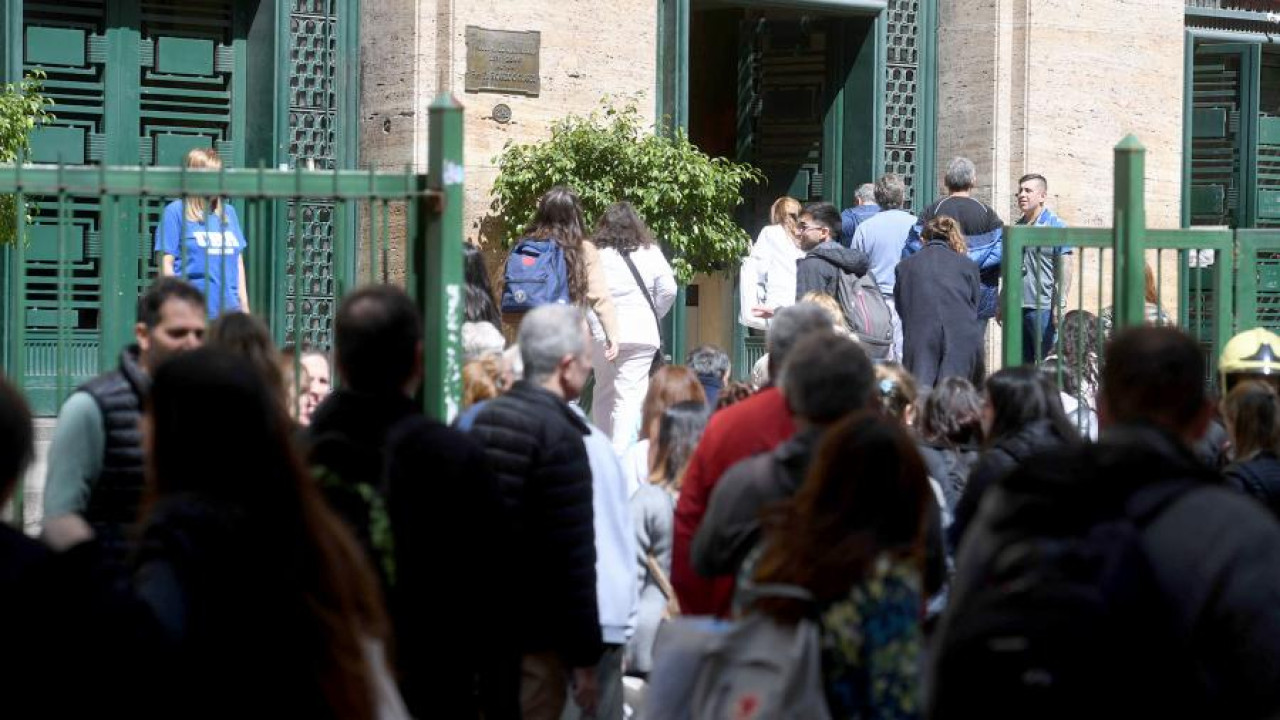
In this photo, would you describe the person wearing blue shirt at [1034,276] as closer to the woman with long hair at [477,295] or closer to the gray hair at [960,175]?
the gray hair at [960,175]

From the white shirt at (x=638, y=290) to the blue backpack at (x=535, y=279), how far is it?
0.51m

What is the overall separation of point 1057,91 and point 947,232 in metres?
3.80

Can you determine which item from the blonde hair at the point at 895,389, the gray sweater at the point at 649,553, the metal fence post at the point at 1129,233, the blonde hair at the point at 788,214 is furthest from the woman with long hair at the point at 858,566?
the blonde hair at the point at 788,214

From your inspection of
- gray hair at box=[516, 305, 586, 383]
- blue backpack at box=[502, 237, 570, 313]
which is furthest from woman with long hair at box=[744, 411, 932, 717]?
blue backpack at box=[502, 237, 570, 313]

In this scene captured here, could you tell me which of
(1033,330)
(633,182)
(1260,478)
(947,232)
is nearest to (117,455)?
(1260,478)

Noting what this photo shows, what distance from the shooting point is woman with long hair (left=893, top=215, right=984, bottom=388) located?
11.2 meters

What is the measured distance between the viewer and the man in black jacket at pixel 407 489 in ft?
15.9

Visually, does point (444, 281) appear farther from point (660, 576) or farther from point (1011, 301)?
point (1011, 301)

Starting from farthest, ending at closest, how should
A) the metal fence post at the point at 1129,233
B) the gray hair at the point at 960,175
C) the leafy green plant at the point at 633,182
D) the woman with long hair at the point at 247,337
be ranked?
1. the gray hair at the point at 960,175
2. the leafy green plant at the point at 633,182
3. the metal fence post at the point at 1129,233
4. the woman with long hair at the point at 247,337

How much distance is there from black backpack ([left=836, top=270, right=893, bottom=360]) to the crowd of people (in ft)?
11.0

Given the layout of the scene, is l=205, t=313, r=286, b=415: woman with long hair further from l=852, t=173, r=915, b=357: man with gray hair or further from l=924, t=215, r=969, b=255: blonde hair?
l=852, t=173, r=915, b=357: man with gray hair

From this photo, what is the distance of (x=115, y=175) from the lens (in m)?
5.84

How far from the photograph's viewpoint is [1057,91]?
14680 millimetres

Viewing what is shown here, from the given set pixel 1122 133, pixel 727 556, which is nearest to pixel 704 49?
pixel 1122 133
